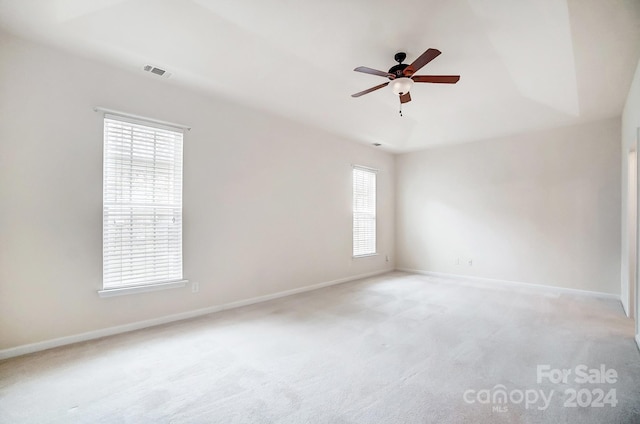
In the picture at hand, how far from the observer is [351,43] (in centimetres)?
301

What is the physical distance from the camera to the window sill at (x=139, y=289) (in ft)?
10.2

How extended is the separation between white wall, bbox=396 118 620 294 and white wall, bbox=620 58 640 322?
0.34m

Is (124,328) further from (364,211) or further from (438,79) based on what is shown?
(364,211)

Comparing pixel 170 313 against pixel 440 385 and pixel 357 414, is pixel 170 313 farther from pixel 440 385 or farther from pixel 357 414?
pixel 440 385

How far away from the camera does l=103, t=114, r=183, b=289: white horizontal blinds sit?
3.19 metres

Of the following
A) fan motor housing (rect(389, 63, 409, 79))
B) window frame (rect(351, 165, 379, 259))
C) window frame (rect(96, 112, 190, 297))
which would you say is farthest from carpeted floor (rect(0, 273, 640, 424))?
fan motor housing (rect(389, 63, 409, 79))

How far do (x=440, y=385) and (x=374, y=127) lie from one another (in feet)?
13.8

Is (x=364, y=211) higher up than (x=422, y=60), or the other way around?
(x=422, y=60)

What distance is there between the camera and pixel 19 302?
107 inches

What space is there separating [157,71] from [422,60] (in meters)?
2.79

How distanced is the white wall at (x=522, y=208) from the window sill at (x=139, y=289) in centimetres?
507

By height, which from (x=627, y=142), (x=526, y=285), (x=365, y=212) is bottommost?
(x=526, y=285)

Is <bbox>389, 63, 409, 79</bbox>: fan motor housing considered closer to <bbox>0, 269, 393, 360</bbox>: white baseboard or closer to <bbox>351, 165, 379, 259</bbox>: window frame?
<bbox>351, 165, 379, 259</bbox>: window frame

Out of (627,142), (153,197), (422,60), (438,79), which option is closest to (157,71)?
(153,197)
